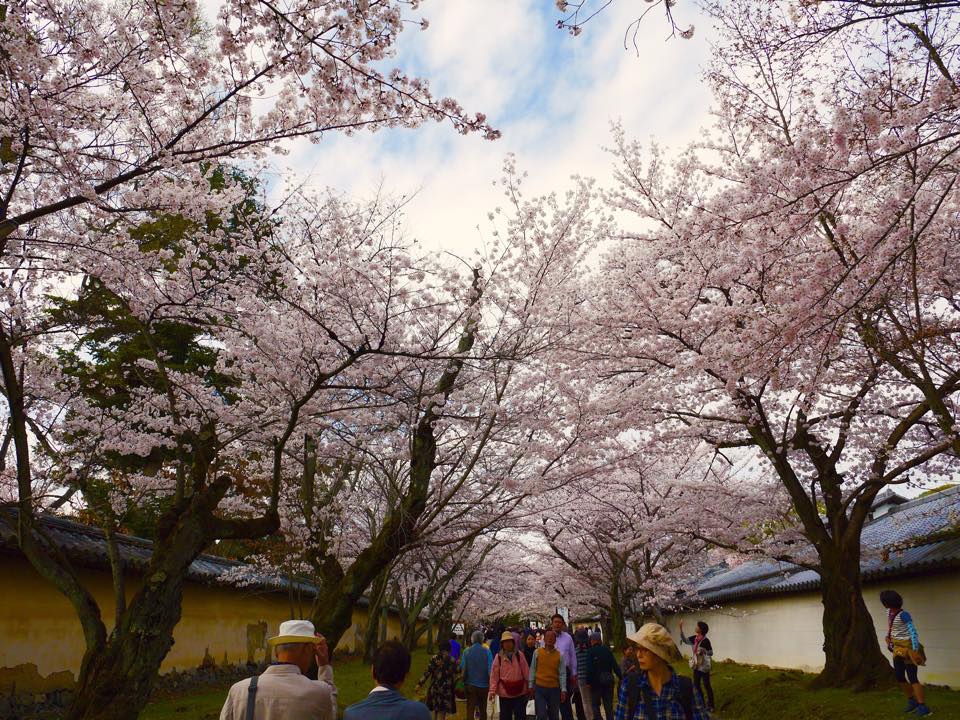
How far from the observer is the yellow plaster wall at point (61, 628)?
33.3ft

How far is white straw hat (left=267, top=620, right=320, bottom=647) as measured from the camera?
143 inches

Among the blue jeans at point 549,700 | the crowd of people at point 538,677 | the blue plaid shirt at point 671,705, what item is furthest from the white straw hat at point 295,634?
the blue jeans at point 549,700

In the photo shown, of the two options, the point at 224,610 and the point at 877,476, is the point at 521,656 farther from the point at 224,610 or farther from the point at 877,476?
the point at 224,610

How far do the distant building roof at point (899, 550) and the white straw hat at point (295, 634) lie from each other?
1140 centimetres

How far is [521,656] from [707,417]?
5470 millimetres

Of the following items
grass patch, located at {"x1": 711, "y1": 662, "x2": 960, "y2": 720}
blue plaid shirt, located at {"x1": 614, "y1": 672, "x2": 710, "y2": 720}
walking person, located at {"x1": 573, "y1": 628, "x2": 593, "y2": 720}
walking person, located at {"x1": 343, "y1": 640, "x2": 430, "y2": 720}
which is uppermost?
walking person, located at {"x1": 343, "y1": 640, "x2": 430, "y2": 720}

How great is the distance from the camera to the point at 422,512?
9.85 meters

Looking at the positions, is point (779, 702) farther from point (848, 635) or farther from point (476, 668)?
point (476, 668)

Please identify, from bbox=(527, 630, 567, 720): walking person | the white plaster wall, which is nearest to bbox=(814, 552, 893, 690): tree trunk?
the white plaster wall

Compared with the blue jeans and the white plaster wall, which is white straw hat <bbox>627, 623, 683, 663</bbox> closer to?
the blue jeans

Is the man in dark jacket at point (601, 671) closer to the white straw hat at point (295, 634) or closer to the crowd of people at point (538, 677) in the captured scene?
the crowd of people at point (538, 677)

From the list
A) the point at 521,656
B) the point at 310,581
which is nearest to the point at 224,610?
the point at 310,581

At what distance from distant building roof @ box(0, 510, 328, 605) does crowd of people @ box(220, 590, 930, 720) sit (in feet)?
13.0

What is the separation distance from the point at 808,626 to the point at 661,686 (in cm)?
1614
